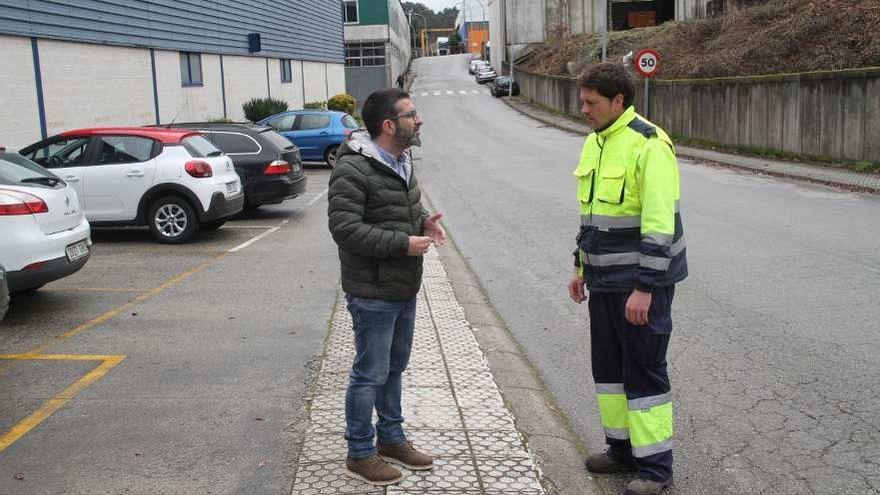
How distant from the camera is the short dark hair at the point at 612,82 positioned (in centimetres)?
396

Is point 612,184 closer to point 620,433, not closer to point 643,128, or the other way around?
point 643,128

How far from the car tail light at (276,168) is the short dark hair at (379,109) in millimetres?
10550

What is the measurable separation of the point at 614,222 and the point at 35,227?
5552 mm

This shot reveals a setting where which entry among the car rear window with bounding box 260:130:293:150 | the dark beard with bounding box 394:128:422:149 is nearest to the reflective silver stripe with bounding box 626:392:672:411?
the dark beard with bounding box 394:128:422:149

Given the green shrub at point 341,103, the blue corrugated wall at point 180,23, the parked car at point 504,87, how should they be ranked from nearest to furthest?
the blue corrugated wall at point 180,23 < the green shrub at point 341,103 < the parked car at point 504,87

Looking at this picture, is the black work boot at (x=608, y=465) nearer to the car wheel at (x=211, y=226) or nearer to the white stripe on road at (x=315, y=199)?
the car wheel at (x=211, y=226)

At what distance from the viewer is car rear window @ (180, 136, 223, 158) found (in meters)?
12.0

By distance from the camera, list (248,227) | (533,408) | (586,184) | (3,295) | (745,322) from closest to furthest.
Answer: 1. (586,184)
2. (533,408)
3. (3,295)
4. (745,322)
5. (248,227)

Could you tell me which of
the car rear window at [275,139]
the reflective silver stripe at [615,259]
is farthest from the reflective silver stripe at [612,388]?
the car rear window at [275,139]

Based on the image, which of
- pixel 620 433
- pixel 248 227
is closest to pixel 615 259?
pixel 620 433

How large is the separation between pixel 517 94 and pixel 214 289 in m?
55.7

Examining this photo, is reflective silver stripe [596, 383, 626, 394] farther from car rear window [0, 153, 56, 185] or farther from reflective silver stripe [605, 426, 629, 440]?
car rear window [0, 153, 56, 185]

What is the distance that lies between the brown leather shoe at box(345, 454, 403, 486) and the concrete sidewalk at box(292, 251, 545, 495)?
34 millimetres

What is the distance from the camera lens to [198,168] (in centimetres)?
1183
